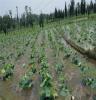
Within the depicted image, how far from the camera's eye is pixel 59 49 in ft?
47.2

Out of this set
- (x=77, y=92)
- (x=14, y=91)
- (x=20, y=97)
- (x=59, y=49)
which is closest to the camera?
(x=77, y=92)

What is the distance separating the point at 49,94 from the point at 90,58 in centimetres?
521

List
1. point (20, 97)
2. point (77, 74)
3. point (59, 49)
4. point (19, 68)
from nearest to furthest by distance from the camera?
point (20, 97) < point (77, 74) < point (19, 68) < point (59, 49)

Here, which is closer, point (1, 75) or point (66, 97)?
point (66, 97)

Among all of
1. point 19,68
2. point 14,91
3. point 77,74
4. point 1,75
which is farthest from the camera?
point 19,68

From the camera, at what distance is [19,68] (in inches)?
412

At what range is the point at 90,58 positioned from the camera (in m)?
10.6

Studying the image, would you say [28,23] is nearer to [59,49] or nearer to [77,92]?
[59,49]

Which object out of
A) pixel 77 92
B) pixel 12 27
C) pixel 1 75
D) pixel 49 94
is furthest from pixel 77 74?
pixel 12 27

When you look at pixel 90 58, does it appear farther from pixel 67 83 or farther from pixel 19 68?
pixel 67 83

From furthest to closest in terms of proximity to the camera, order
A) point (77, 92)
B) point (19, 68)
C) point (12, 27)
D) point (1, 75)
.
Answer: point (12, 27)
point (19, 68)
point (1, 75)
point (77, 92)

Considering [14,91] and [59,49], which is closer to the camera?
[14,91]

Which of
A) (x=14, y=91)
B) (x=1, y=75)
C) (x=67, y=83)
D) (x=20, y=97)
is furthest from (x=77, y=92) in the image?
(x=1, y=75)

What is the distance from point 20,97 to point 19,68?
3911 millimetres
